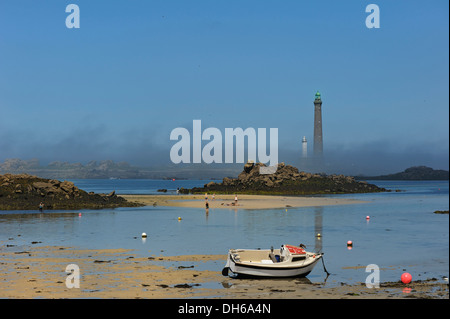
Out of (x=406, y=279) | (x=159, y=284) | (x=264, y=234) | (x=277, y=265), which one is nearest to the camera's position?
(x=159, y=284)

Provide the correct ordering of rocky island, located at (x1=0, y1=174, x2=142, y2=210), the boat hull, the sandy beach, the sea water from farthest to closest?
the sandy beach < rocky island, located at (x1=0, y1=174, x2=142, y2=210) < the sea water < the boat hull

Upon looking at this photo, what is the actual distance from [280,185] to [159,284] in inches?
4744

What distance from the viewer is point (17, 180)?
3442 inches

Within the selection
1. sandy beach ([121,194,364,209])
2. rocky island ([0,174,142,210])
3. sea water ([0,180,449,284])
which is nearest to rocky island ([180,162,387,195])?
sandy beach ([121,194,364,209])

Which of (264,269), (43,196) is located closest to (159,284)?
(264,269)

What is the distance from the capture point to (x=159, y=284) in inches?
1052

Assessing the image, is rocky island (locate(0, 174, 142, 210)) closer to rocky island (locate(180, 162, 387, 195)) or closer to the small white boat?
rocky island (locate(180, 162, 387, 195))

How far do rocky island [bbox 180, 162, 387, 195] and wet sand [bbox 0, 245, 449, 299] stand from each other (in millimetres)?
102130

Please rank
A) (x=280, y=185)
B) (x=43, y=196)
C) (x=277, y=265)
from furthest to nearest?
1. (x=280, y=185)
2. (x=43, y=196)
3. (x=277, y=265)

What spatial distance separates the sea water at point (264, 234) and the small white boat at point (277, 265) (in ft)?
3.83

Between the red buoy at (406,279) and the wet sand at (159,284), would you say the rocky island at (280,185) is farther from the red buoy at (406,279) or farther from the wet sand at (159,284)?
the red buoy at (406,279)

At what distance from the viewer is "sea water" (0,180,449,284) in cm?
3516

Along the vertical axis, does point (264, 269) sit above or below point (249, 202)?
above

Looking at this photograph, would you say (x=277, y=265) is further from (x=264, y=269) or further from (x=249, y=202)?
(x=249, y=202)
